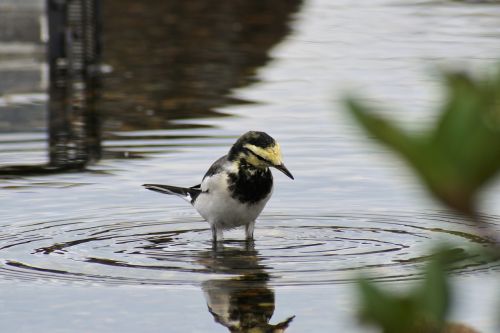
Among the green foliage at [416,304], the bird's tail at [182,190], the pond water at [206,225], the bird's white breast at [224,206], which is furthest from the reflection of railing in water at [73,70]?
the green foliage at [416,304]

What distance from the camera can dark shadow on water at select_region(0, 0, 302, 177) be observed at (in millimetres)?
14484

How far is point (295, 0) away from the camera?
33.2 m

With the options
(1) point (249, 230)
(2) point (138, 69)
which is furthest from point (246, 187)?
(2) point (138, 69)

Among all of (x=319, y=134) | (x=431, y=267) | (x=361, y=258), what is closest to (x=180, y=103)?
(x=319, y=134)

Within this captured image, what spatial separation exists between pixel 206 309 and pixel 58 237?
2.45 m

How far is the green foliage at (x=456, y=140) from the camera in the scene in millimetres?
1111

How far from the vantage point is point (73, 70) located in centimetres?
1947

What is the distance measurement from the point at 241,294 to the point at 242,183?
1503 mm

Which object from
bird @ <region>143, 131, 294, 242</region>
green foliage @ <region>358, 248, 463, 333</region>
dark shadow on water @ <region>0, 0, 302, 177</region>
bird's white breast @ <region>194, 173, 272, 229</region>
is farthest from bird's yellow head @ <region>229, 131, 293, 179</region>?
green foliage @ <region>358, 248, 463, 333</region>

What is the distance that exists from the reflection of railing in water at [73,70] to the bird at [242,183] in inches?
202

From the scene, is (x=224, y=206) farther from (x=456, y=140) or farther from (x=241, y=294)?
(x=456, y=140)

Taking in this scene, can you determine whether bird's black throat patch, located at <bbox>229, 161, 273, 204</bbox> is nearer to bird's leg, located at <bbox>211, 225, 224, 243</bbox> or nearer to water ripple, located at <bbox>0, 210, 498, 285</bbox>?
water ripple, located at <bbox>0, 210, 498, 285</bbox>

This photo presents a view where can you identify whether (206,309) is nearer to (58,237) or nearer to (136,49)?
(58,237)

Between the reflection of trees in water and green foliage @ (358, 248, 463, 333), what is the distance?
532 inches
